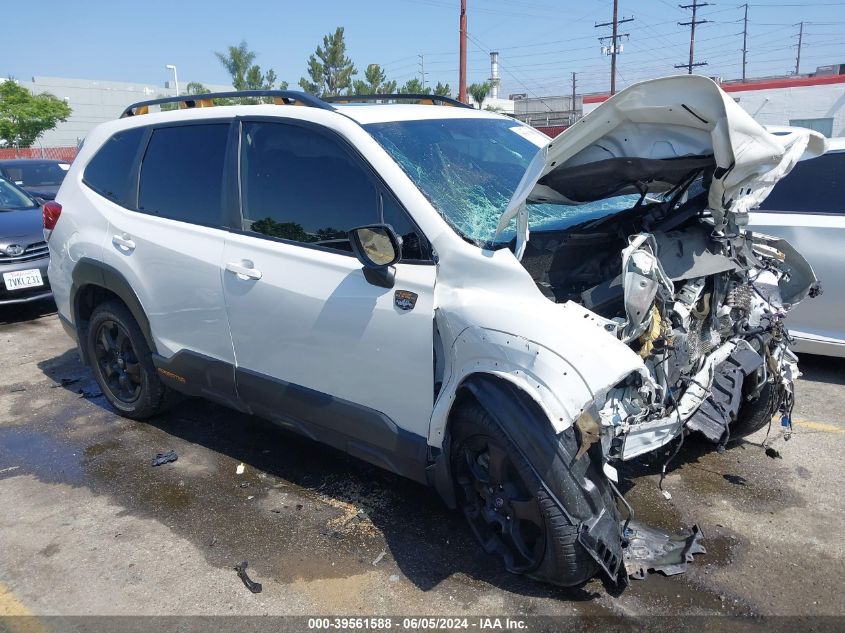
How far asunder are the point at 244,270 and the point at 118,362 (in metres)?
1.75

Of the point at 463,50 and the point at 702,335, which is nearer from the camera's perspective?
the point at 702,335

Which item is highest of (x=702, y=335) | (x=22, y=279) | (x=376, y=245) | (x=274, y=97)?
(x=274, y=97)

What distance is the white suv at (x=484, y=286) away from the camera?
108 inches

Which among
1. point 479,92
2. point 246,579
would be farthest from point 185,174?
point 479,92

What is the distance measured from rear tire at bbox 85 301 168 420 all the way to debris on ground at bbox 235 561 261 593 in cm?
184

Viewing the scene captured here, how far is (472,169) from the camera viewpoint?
141 inches

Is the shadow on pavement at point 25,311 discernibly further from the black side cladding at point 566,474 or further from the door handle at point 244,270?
the black side cladding at point 566,474

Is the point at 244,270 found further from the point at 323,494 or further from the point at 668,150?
the point at 668,150

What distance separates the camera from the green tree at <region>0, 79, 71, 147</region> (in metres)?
39.0

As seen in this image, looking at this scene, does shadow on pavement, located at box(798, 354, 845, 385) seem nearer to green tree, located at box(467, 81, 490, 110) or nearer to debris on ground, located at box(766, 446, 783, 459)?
debris on ground, located at box(766, 446, 783, 459)

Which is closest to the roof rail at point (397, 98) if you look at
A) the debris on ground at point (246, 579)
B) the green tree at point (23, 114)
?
the debris on ground at point (246, 579)

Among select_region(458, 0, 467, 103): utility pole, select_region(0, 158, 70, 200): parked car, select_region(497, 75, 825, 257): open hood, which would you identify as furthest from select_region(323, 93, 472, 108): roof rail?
select_region(458, 0, 467, 103): utility pole

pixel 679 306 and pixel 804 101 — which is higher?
pixel 804 101

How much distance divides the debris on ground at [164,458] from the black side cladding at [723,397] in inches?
121
